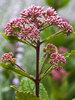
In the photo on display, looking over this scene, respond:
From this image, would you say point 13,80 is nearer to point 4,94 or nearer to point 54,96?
point 4,94

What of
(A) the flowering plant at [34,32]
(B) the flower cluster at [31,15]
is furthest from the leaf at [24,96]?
(B) the flower cluster at [31,15]

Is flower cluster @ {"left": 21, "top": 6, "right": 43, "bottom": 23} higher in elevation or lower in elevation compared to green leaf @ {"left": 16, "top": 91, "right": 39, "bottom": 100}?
higher

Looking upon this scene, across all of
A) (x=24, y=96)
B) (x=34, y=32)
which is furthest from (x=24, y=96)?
(x=34, y=32)

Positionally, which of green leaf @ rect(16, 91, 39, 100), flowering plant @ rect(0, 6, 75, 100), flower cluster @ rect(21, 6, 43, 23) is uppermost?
flower cluster @ rect(21, 6, 43, 23)

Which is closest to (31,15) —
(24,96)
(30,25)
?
(30,25)

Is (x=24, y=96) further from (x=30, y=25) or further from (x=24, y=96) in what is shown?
(x=30, y=25)

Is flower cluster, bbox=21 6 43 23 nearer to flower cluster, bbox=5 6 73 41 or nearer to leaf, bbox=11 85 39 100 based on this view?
flower cluster, bbox=5 6 73 41

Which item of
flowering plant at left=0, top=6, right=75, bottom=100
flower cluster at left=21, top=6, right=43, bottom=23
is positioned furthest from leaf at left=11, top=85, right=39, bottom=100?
flower cluster at left=21, top=6, right=43, bottom=23

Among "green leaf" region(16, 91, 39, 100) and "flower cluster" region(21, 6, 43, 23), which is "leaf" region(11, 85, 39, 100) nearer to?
"green leaf" region(16, 91, 39, 100)

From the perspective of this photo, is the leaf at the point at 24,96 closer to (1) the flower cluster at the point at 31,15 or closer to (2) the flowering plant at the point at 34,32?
(2) the flowering plant at the point at 34,32

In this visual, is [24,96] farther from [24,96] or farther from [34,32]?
[34,32]

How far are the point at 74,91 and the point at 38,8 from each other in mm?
792

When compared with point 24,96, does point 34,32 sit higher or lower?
higher

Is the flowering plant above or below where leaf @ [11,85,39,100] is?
above
